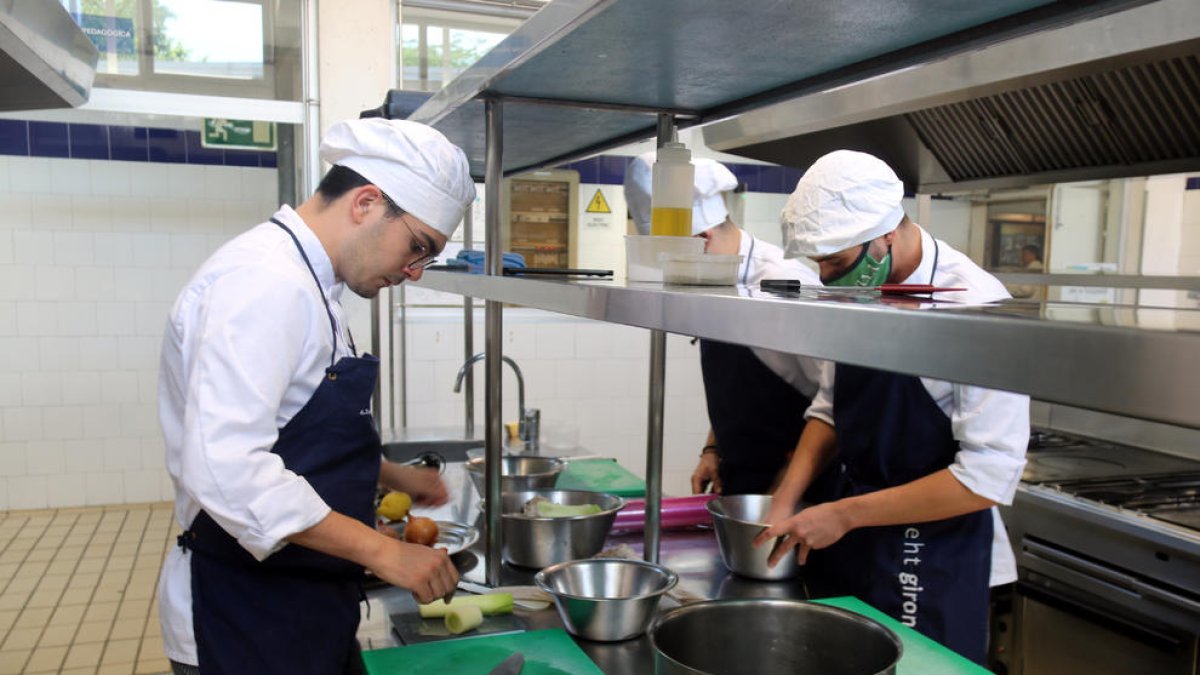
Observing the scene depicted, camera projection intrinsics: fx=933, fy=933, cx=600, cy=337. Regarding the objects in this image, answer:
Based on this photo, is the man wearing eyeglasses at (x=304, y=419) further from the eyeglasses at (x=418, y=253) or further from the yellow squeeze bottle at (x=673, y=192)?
the yellow squeeze bottle at (x=673, y=192)

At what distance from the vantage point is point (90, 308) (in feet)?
18.5

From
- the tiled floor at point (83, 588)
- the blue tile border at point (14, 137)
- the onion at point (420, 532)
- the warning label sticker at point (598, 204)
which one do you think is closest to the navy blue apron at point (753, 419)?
the onion at point (420, 532)

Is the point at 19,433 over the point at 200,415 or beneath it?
beneath

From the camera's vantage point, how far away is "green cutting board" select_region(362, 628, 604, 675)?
60.3 inches

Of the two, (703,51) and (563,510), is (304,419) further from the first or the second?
(703,51)

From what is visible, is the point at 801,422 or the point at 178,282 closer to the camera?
the point at 801,422

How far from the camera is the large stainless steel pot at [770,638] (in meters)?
1.33

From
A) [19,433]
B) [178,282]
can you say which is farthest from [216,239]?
[19,433]

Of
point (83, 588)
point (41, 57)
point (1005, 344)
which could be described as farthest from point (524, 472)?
point (83, 588)

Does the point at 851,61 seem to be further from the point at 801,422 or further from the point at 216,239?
the point at 216,239

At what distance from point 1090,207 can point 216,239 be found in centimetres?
533

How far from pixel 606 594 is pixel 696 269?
0.78 m

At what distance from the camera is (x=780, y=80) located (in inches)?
66.5

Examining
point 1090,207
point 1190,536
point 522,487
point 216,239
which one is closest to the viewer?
point 1190,536
